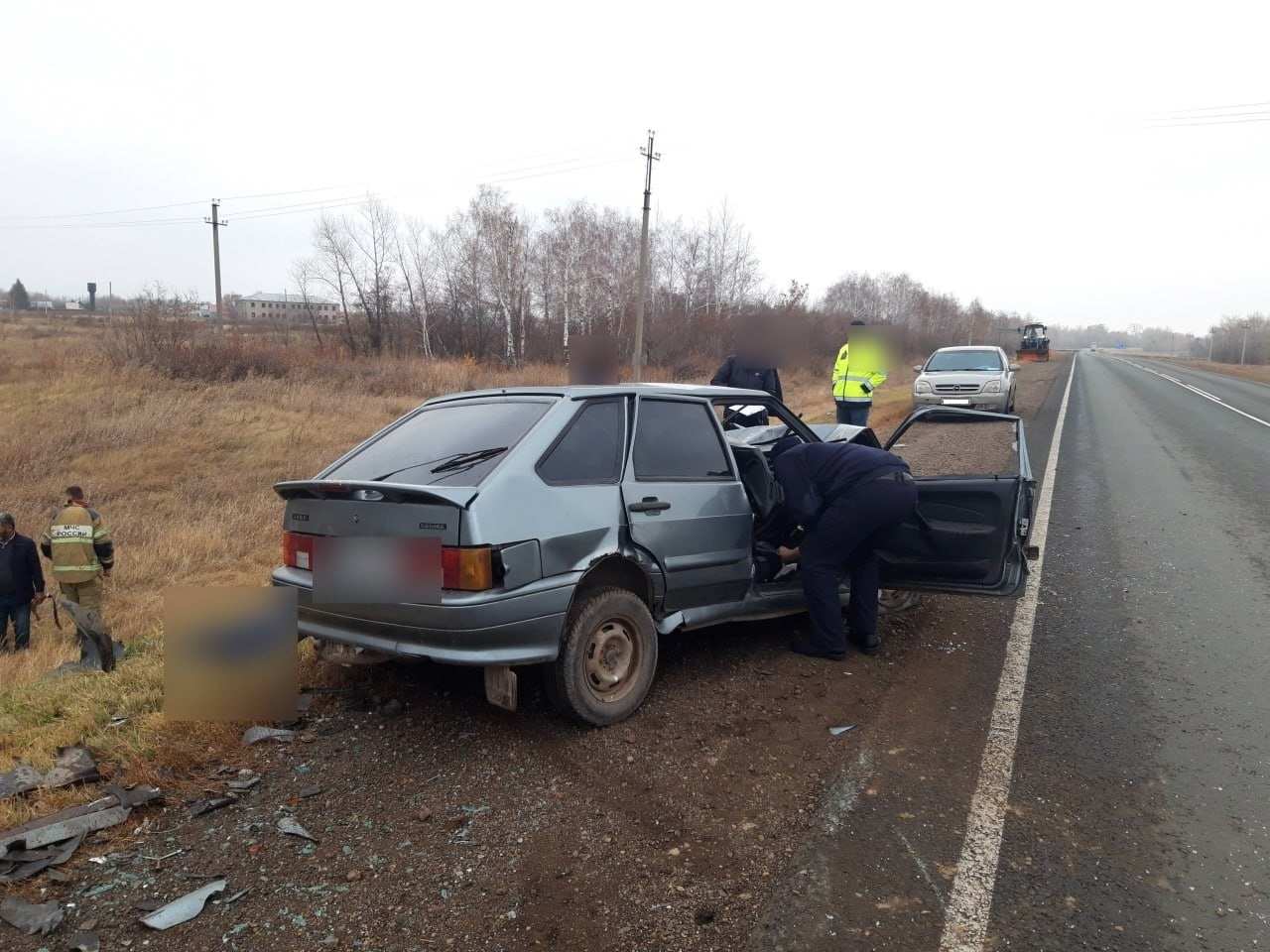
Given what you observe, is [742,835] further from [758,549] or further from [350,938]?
[758,549]

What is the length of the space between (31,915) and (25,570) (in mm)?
7088

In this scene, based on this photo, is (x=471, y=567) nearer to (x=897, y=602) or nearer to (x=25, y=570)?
(x=897, y=602)

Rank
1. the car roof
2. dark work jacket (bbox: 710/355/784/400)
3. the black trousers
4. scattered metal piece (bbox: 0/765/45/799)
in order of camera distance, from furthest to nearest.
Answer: dark work jacket (bbox: 710/355/784/400), the black trousers, the car roof, scattered metal piece (bbox: 0/765/45/799)

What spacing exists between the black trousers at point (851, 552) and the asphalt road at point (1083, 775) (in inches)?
14.5

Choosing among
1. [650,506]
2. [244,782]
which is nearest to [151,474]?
[244,782]

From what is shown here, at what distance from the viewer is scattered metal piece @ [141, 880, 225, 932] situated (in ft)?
8.23

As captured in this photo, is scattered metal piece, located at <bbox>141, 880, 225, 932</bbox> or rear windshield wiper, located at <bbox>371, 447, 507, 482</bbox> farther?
rear windshield wiper, located at <bbox>371, 447, 507, 482</bbox>

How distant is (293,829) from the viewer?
300 cm

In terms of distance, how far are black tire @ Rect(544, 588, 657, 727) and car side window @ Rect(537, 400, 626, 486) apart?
1.76 feet

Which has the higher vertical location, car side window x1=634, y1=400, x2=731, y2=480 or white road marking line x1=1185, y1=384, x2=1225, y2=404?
car side window x1=634, y1=400, x2=731, y2=480

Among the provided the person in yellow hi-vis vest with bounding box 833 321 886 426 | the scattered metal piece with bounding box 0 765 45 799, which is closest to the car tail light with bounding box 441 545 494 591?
the scattered metal piece with bounding box 0 765 45 799

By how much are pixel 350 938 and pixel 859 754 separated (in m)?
2.12

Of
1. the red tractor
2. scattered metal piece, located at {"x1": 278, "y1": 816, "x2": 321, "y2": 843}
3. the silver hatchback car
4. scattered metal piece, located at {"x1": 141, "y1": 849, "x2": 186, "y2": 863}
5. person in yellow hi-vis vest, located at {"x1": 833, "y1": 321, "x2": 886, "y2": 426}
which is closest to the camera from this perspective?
scattered metal piece, located at {"x1": 141, "y1": 849, "x2": 186, "y2": 863}

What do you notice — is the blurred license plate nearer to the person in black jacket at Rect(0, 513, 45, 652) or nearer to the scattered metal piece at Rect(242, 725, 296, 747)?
the scattered metal piece at Rect(242, 725, 296, 747)
